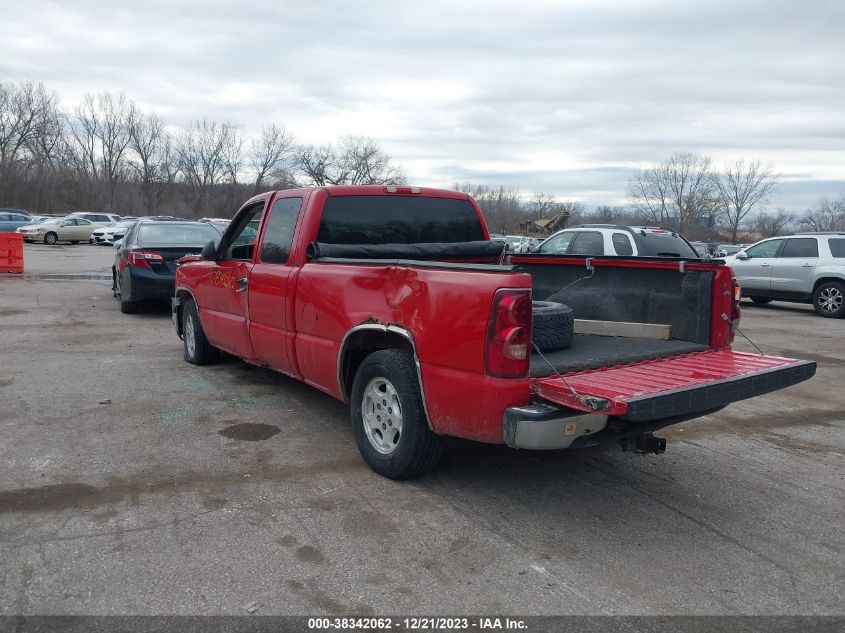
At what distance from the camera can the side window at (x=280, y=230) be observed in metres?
5.83

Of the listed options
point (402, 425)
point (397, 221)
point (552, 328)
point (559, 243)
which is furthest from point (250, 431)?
point (559, 243)

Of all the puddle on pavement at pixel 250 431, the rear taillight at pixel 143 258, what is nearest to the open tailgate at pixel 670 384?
the puddle on pavement at pixel 250 431

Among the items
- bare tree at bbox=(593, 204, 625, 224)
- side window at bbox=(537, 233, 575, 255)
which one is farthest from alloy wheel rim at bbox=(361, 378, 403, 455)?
bare tree at bbox=(593, 204, 625, 224)

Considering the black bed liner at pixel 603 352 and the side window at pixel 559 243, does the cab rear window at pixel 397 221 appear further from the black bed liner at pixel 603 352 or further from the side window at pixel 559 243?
the side window at pixel 559 243

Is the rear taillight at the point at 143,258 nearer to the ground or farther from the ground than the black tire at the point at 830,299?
farther from the ground

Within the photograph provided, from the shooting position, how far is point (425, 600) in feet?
10.7

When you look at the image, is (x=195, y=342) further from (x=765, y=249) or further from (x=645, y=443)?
(x=765, y=249)

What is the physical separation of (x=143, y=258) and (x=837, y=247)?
14.1 meters

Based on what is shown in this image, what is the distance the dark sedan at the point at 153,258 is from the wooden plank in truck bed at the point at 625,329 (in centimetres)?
773

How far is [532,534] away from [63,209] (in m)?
74.7

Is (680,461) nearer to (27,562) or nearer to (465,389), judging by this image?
(465,389)

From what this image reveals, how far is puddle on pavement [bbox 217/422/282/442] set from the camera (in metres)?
5.59

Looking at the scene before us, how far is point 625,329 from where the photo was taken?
5.51 m

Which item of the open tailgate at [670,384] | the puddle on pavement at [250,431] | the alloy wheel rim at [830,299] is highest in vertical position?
the open tailgate at [670,384]
